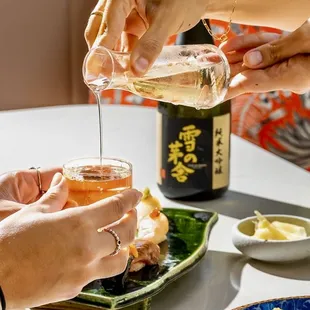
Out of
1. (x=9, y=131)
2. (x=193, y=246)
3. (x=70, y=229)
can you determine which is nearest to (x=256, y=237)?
(x=193, y=246)

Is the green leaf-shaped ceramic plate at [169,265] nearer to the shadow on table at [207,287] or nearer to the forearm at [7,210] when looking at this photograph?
the shadow on table at [207,287]

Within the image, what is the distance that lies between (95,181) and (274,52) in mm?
521

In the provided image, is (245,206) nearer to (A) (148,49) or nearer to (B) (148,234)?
(B) (148,234)

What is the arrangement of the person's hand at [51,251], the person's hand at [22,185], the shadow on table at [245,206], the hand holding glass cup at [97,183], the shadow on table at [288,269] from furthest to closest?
1. the shadow on table at [245,206]
2. the shadow on table at [288,269]
3. the person's hand at [22,185]
4. the hand holding glass cup at [97,183]
5. the person's hand at [51,251]

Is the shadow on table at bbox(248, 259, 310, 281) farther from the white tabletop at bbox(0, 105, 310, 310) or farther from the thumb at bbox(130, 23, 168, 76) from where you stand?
the thumb at bbox(130, 23, 168, 76)

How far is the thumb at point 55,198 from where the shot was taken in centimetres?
91

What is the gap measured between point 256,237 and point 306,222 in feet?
0.37

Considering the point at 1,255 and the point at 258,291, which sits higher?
the point at 1,255

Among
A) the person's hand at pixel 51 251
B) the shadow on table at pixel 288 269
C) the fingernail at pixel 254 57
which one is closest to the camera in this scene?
the person's hand at pixel 51 251

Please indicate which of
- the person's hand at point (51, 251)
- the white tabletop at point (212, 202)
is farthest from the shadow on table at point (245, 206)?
the person's hand at point (51, 251)

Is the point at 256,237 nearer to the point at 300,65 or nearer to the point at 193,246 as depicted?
the point at 193,246

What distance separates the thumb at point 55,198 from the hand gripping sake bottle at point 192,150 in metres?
0.60

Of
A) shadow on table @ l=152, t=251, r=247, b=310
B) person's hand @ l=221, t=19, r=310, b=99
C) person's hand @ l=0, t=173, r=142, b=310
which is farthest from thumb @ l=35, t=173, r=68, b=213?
person's hand @ l=221, t=19, r=310, b=99

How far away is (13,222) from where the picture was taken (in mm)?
856
